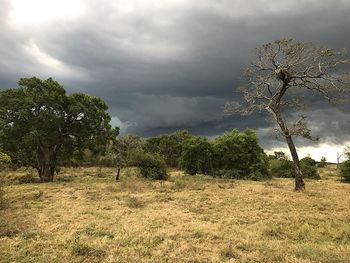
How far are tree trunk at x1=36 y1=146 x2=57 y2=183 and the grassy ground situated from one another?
15305 mm

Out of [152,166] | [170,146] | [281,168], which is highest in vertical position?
[170,146]

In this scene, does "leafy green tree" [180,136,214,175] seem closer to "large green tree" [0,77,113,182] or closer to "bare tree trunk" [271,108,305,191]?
"large green tree" [0,77,113,182]

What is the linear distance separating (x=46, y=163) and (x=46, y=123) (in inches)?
201

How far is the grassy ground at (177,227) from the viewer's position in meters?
13.5

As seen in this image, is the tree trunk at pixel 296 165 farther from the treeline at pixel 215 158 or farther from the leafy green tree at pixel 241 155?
the leafy green tree at pixel 241 155

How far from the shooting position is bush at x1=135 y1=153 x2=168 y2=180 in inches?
1796

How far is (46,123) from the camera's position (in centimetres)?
4241

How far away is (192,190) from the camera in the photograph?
32250 millimetres

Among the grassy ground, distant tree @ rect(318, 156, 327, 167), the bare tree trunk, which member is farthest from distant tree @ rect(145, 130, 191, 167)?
the grassy ground

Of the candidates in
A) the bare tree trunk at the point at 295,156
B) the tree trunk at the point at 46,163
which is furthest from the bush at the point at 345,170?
the tree trunk at the point at 46,163

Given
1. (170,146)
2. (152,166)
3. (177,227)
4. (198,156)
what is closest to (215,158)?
(198,156)

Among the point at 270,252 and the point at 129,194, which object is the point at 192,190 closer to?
the point at 129,194

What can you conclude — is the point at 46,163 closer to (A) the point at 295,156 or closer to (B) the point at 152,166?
(B) the point at 152,166

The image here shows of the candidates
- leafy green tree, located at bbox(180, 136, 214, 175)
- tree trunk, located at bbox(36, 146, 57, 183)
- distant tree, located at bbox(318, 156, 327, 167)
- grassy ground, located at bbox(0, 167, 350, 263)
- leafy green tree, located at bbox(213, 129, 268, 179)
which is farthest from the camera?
distant tree, located at bbox(318, 156, 327, 167)
